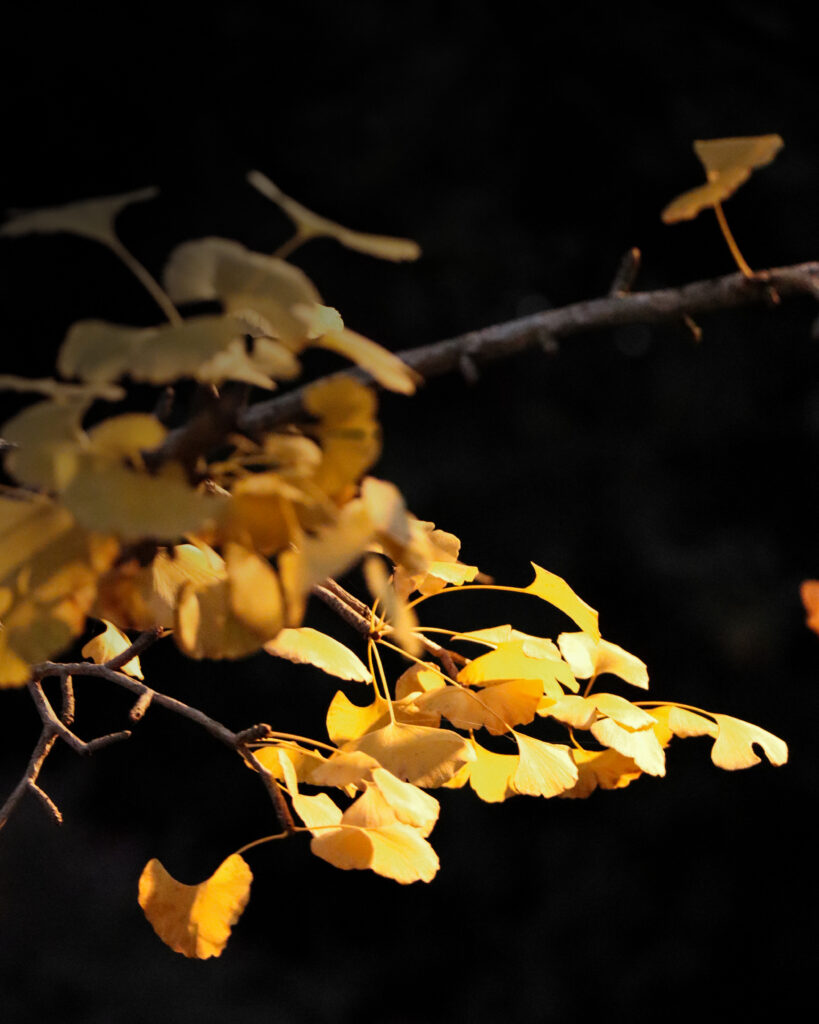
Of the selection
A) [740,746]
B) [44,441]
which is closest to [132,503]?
[44,441]

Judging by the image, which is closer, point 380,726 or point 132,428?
point 132,428

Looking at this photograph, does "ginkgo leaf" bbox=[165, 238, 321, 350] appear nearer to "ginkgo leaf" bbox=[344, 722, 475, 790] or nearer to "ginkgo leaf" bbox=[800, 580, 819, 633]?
"ginkgo leaf" bbox=[344, 722, 475, 790]

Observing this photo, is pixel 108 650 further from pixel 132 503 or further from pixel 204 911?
pixel 132 503

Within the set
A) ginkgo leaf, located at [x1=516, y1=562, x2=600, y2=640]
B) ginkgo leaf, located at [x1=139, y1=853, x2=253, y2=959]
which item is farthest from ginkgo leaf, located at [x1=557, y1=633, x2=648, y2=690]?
ginkgo leaf, located at [x1=139, y1=853, x2=253, y2=959]

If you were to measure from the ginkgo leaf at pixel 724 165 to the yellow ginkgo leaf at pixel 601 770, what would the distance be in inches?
7.8

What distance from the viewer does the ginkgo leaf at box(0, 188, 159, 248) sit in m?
0.25

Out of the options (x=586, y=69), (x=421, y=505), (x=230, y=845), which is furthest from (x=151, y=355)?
(x=586, y=69)

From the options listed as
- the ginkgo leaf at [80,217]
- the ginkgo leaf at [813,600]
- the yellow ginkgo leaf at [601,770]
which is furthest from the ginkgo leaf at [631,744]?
the ginkgo leaf at [80,217]

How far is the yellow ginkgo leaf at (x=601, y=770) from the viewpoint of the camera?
387 millimetres

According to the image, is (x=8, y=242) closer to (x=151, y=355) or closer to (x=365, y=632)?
(x=365, y=632)

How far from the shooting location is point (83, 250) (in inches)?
65.9

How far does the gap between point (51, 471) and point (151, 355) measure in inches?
1.3

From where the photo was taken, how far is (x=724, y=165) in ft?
0.89

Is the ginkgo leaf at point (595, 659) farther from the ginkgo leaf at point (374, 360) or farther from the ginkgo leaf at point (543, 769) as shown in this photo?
the ginkgo leaf at point (374, 360)
